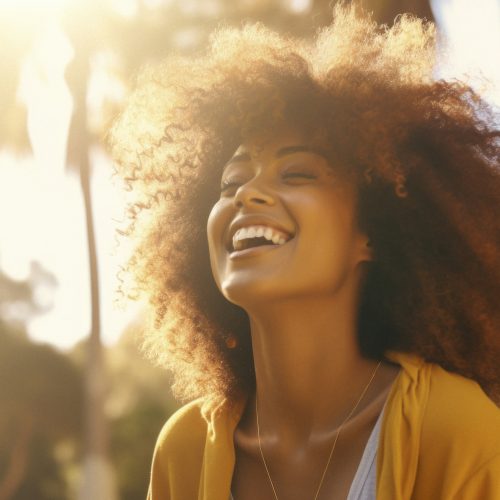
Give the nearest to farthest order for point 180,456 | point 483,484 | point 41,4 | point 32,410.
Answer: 1. point 483,484
2. point 180,456
3. point 41,4
4. point 32,410

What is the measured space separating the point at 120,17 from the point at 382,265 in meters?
12.1

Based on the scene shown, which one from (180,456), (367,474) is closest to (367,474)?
(367,474)

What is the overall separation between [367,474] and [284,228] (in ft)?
2.75

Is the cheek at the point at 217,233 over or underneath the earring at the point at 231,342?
over

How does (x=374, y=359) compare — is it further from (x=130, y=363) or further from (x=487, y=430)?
(x=130, y=363)

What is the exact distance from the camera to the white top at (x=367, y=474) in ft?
10.0

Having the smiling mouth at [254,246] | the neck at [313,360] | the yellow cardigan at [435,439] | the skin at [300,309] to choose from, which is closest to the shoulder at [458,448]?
the yellow cardigan at [435,439]

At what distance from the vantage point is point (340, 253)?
335 cm

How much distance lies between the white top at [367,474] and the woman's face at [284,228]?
1.71 ft

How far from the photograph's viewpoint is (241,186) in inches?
134

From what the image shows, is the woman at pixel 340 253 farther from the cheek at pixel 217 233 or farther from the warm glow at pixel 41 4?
the warm glow at pixel 41 4

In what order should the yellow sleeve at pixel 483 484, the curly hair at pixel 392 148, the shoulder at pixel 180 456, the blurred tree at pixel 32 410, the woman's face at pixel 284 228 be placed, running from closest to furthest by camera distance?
the yellow sleeve at pixel 483 484 < the woman's face at pixel 284 228 < the curly hair at pixel 392 148 < the shoulder at pixel 180 456 < the blurred tree at pixel 32 410

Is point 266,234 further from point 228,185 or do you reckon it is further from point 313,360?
point 313,360

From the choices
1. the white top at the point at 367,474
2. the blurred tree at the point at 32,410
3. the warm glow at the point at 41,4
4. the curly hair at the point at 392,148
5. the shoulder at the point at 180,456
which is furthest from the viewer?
the blurred tree at the point at 32,410
